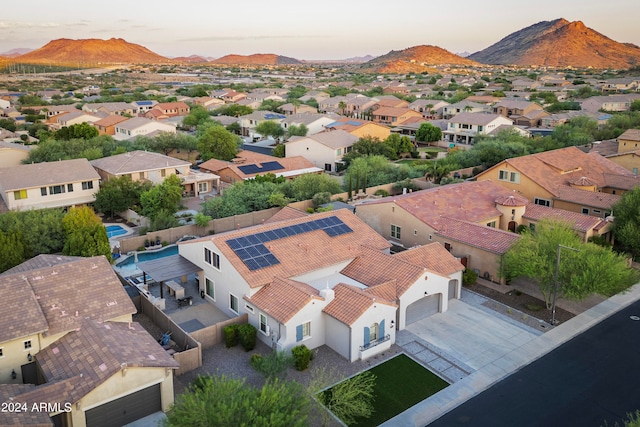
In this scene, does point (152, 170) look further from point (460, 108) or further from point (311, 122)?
point (460, 108)

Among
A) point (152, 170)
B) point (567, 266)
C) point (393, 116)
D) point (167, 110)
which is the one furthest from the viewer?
point (167, 110)

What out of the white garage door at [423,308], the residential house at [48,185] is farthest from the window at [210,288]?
the residential house at [48,185]

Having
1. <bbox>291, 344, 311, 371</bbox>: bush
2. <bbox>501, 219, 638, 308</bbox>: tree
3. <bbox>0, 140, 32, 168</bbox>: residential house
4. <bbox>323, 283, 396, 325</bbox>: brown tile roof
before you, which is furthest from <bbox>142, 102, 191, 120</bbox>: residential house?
<bbox>291, 344, 311, 371</bbox>: bush

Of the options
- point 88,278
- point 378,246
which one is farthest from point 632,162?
point 88,278

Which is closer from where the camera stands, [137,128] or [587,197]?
[587,197]

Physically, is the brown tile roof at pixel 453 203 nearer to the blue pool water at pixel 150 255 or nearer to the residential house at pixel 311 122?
the blue pool water at pixel 150 255

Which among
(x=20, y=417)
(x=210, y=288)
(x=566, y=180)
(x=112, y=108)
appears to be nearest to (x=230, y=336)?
(x=210, y=288)

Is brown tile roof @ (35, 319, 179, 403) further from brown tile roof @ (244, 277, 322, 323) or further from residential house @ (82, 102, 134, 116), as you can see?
residential house @ (82, 102, 134, 116)
